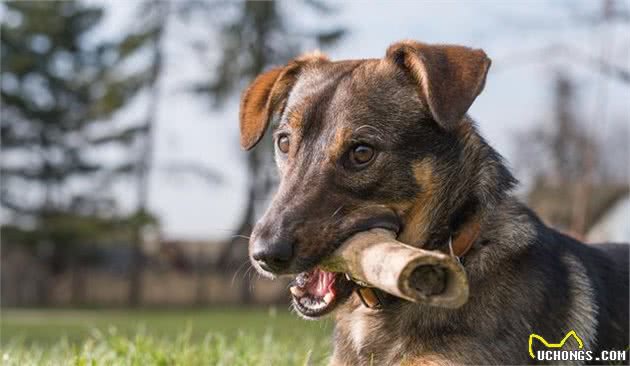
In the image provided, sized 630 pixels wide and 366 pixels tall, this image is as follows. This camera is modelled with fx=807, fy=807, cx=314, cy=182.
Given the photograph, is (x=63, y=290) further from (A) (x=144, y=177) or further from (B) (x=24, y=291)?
(A) (x=144, y=177)

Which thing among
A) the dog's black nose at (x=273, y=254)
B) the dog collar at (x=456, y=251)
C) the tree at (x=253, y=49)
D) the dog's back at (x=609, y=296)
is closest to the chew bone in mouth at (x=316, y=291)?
the dog collar at (x=456, y=251)

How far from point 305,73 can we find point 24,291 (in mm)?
43317

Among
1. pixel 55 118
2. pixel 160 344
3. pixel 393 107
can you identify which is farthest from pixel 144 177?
pixel 393 107

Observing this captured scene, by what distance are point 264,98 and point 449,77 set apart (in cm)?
159

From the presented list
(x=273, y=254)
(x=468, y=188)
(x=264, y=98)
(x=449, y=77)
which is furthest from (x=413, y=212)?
(x=264, y=98)

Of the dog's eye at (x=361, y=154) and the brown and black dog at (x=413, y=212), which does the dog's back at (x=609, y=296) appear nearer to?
the brown and black dog at (x=413, y=212)

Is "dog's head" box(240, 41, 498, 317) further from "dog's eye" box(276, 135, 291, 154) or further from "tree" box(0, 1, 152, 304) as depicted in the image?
"tree" box(0, 1, 152, 304)

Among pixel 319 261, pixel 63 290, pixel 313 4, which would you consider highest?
pixel 319 261

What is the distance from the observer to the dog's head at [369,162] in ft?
13.9

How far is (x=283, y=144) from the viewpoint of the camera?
4895 millimetres

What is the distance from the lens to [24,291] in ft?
148

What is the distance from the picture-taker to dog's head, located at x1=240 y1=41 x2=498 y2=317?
166 inches

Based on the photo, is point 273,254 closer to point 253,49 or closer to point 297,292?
point 297,292

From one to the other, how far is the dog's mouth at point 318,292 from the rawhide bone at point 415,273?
43 cm
